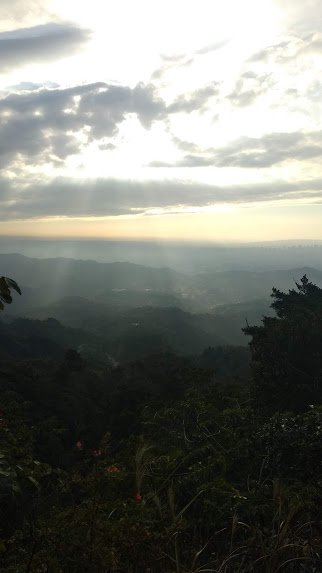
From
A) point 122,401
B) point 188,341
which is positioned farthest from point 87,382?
point 188,341

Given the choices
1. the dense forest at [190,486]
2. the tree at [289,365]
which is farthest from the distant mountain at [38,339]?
the dense forest at [190,486]

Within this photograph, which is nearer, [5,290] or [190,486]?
[5,290]

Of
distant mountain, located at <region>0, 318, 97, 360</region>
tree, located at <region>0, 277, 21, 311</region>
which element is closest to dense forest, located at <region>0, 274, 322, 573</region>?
tree, located at <region>0, 277, 21, 311</region>

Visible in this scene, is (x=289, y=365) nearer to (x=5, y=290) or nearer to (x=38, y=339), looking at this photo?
(x=5, y=290)

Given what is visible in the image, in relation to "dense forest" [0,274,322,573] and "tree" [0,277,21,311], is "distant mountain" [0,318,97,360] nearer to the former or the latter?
"dense forest" [0,274,322,573]

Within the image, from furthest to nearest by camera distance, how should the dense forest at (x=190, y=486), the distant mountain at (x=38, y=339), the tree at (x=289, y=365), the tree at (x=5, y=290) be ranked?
the distant mountain at (x=38, y=339) → the tree at (x=289, y=365) → the dense forest at (x=190, y=486) → the tree at (x=5, y=290)

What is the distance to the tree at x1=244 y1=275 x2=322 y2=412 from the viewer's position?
69.5ft

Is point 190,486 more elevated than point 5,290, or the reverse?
point 5,290

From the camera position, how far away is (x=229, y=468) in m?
9.03

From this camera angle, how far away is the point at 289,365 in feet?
72.3

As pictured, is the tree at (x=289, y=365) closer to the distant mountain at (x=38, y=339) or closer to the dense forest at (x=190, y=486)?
the dense forest at (x=190, y=486)

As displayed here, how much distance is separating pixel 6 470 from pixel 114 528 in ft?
6.54

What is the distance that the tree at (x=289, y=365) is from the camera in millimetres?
21172

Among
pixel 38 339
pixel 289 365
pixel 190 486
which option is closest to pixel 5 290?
pixel 190 486
